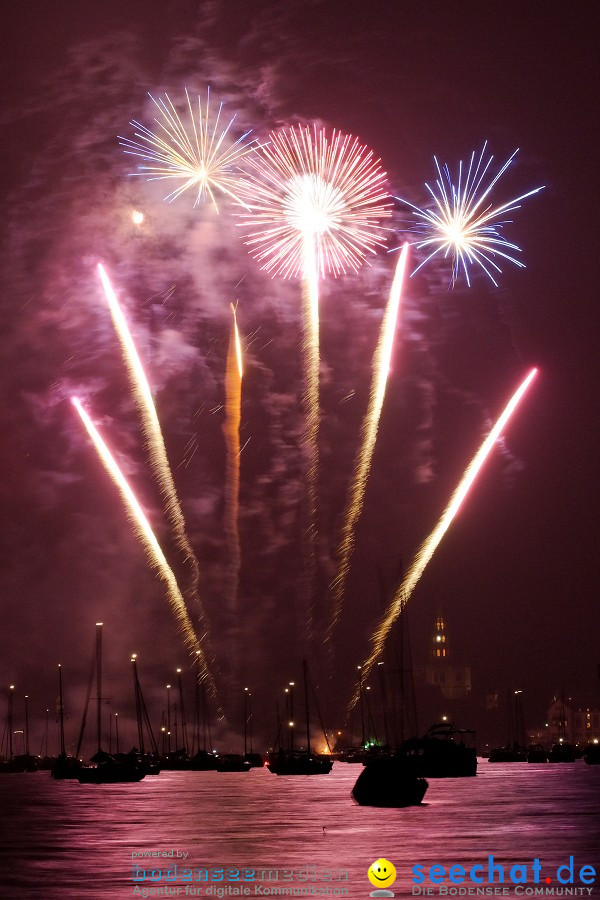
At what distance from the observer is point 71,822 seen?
67.3m

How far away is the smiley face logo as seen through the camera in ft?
113

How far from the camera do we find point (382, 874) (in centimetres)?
3559

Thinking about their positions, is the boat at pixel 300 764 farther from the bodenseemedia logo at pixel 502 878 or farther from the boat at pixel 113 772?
the bodenseemedia logo at pixel 502 878

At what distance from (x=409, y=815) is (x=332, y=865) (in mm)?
25311

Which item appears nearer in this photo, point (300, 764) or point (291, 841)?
point (291, 841)

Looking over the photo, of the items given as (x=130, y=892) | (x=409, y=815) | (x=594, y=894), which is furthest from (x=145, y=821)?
(x=594, y=894)

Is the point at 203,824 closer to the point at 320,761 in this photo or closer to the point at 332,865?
the point at 332,865

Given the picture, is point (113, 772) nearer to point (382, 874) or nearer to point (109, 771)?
point (109, 771)

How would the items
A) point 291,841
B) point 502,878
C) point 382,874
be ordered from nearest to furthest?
point 382,874
point 502,878
point 291,841

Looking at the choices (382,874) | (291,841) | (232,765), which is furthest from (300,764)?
(382,874)

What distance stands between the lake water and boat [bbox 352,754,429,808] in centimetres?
90

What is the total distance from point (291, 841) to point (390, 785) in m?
21.9

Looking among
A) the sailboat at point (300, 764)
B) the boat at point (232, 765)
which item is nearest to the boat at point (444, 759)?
the sailboat at point (300, 764)

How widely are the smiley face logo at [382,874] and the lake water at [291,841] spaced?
1.02 feet
